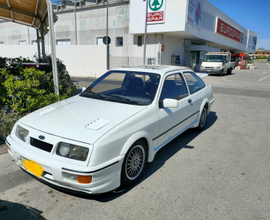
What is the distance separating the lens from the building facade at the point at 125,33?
20.9 m

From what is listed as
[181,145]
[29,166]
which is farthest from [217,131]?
[29,166]

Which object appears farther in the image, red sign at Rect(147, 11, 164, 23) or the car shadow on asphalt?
red sign at Rect(147, 11, 164, 23)

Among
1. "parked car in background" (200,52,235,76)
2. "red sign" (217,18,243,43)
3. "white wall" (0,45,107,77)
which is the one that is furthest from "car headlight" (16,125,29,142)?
"red sign" (217,18,243,43)

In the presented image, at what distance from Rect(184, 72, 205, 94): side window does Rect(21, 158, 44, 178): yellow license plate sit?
10.6 feet

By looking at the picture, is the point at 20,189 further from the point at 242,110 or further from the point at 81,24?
the point at 81,24

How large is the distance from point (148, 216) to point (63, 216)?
962 millimetres

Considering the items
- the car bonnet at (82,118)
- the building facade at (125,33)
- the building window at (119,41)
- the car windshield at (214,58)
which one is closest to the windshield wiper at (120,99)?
the car bonnet at (82,118)

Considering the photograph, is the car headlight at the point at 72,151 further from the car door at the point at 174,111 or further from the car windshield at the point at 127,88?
the car door at the point at 174,111

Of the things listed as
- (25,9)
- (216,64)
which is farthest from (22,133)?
(216,64)

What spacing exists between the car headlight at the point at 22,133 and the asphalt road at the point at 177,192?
681mm

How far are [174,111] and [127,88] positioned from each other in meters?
0.93

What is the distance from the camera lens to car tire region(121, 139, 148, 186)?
2787 mm

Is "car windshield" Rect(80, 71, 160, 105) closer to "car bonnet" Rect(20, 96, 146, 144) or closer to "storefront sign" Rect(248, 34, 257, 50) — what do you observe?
"car bonnet" Rect(20, 96, 146, 144)

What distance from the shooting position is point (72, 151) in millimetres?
2471
